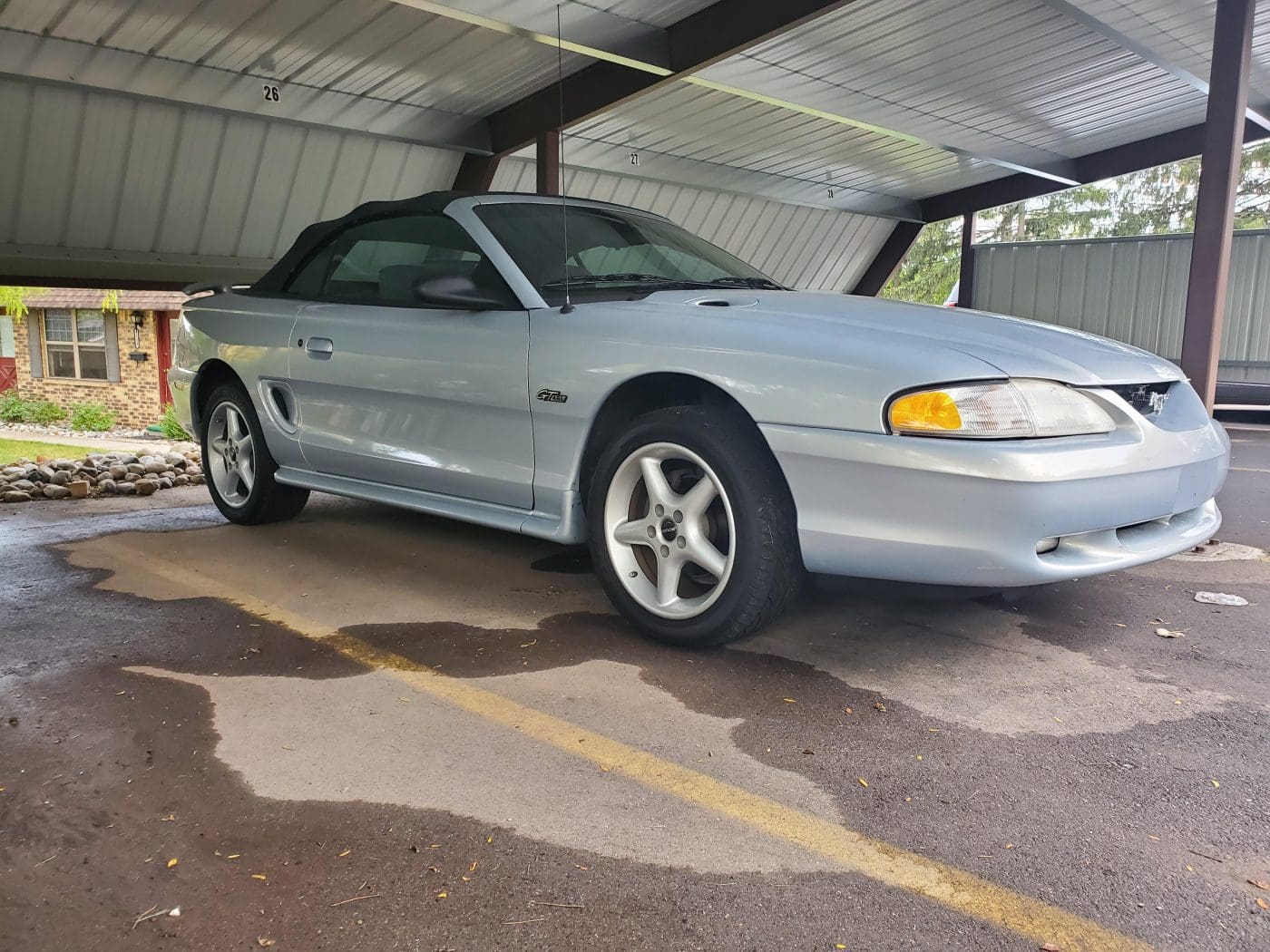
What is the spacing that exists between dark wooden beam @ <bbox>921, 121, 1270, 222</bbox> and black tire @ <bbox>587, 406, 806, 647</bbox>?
36.7ft

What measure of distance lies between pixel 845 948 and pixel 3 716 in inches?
94.0

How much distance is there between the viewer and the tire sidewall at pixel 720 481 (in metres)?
2.93

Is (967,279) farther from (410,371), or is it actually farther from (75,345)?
(75,345)

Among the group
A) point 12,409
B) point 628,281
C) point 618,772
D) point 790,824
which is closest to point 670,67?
point 628,281

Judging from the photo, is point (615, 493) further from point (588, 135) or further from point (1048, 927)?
point (588, 135)

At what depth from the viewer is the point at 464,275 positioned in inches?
144

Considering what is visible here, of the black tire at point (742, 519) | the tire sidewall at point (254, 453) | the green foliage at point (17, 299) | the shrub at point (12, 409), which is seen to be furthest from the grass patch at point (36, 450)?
the black tire at point (742, 519)

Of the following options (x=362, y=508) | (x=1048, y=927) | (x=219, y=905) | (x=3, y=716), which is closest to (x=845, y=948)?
(x=1048, y=927)

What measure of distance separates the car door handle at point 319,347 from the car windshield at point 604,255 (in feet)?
2.98

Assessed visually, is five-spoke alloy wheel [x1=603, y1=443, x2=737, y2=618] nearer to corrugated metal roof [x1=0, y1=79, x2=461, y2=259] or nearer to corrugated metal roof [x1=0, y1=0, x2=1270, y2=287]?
corrugated metal roof [x1=0, y1=0, x2=1270, y2=287]

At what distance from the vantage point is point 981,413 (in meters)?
2.63

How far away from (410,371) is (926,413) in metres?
2.12

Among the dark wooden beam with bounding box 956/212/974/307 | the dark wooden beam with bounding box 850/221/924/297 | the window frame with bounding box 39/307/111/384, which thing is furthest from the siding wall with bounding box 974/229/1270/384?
the window frame with bounding box 39/307/111/384

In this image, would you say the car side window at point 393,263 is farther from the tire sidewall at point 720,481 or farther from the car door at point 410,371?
the tire sidewall at point 720,481
